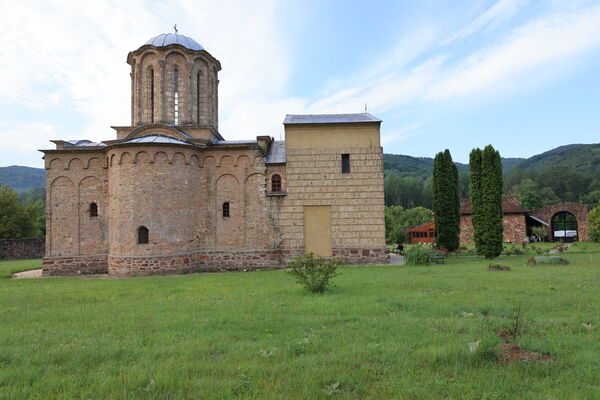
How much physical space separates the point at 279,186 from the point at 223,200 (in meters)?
2.79

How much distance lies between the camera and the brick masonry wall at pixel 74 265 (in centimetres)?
1630

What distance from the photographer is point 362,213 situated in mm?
17344

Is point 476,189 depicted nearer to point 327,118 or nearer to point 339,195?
point 339,195

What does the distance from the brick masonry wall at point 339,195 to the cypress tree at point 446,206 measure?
5178 millimetres

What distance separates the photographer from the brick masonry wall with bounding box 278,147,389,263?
1733 cm

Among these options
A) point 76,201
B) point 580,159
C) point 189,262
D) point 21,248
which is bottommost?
point 189,262

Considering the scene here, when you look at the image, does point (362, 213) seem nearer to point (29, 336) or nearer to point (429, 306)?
point (429, 306)

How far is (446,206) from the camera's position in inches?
803

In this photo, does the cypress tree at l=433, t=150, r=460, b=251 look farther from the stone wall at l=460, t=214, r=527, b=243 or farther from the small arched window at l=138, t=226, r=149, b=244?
the small arched window at l=138, t=226, r=149, b=244

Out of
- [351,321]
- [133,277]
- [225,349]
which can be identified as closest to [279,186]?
[133,277]

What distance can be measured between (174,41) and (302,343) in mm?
17758

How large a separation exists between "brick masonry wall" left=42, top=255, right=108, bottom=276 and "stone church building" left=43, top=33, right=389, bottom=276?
46 mm

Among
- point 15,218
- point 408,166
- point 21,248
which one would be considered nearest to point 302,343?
point 21,248

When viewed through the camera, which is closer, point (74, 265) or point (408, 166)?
point (74, 265)
